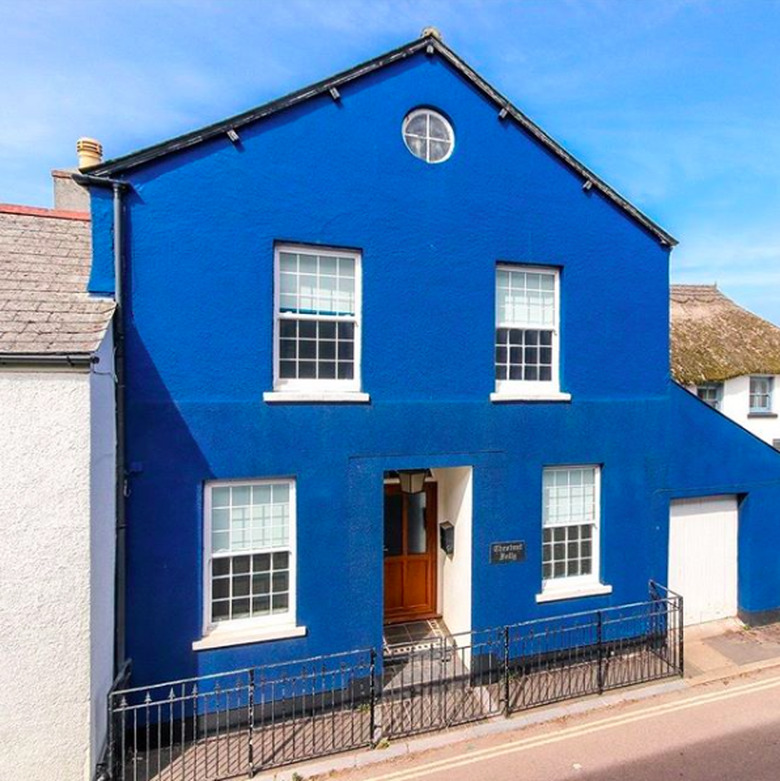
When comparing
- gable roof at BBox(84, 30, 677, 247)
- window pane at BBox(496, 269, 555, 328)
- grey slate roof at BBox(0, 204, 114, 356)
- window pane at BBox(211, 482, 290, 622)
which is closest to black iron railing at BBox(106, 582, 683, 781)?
window pane at BBox(211, 482, 290, 622)

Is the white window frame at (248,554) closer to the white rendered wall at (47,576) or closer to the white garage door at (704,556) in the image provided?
the white rendered wall at (47,576)

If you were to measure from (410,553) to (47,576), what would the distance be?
598 cm

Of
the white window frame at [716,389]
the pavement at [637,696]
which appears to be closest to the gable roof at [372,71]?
the pavement at [637,696]

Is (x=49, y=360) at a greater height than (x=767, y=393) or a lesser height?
greater

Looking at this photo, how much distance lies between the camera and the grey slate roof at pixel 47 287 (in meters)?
5.62

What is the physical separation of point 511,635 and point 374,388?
4.64 m

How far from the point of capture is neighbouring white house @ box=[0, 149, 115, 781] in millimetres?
5488

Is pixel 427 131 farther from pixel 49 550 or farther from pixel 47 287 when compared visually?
pixel 49 550

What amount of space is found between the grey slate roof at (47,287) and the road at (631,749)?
242 inches

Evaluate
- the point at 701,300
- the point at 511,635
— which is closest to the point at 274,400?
the point at 511,635

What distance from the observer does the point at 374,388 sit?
7.85 m

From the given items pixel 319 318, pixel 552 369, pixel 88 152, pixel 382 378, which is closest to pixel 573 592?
pixel 552 369

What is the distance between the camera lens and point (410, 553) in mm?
9828

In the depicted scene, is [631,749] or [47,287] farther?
[631,749]
